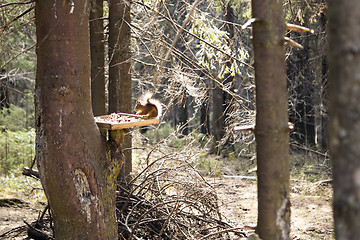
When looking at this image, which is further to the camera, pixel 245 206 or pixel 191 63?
pixel 245 206

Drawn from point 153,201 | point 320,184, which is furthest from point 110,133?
point 320,184

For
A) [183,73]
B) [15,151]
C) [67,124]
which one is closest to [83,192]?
[67,124]

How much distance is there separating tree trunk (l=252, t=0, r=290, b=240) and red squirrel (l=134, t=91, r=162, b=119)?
6.44 ft

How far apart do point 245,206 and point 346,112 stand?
7.95 meters

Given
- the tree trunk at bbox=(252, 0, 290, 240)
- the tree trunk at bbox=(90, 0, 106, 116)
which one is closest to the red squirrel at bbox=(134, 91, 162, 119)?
the tree trunk at bbox=(252, 0, 290, 240)

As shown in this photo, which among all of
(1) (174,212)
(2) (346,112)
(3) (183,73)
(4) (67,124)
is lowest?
(1) (174,212)

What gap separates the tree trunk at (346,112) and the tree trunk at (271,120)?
3.68 feet

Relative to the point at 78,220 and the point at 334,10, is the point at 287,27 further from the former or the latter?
the point at 78,220

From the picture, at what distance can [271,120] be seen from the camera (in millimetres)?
2867

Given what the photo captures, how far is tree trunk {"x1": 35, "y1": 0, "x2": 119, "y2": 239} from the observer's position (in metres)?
3.93

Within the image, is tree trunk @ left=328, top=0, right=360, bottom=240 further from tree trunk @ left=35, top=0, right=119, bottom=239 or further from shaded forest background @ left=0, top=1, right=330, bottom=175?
tree trunk @ left=35, top=0, right=119, bottom=239

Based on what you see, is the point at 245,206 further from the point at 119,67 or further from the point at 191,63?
the point at 119,67

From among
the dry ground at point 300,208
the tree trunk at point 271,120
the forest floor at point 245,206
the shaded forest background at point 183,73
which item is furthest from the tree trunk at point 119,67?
the tree trunk at point 271,120

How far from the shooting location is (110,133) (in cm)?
442
